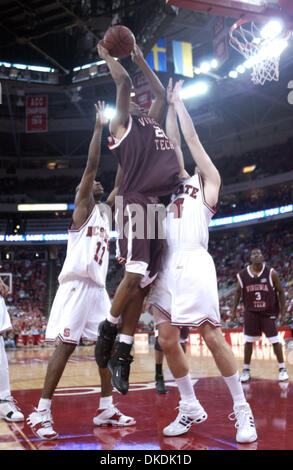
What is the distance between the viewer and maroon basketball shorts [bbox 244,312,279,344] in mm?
7285

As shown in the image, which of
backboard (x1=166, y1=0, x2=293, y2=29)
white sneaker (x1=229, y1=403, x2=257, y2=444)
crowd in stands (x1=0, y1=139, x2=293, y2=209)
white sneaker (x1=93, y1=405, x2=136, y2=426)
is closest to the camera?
white sneaker (x1=229, y1=403, x2=257, y2=444)

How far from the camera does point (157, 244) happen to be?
3518 millimetres

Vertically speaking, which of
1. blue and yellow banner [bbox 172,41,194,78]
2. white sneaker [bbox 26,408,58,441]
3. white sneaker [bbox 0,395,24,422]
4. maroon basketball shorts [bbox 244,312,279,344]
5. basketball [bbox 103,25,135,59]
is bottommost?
white sneaker [bbox 0,395,24,422]

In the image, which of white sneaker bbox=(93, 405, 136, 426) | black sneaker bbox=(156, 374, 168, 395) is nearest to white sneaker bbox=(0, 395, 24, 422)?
white sneaker bbox=(93, 405, 136, 426)

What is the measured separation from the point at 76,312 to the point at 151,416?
1.19 m

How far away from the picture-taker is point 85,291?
409 cm

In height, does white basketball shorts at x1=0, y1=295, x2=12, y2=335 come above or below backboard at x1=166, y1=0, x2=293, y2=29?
below

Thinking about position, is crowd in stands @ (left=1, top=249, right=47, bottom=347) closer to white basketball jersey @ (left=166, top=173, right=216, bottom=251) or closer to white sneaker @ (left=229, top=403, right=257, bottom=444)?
white basketball jersey @ (left=166, top=173, right=216, bottom=251)

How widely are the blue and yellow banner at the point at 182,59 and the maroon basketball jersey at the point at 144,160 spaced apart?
14.1 m

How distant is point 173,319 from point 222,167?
2669cm

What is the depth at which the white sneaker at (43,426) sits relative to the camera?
336 centimetres

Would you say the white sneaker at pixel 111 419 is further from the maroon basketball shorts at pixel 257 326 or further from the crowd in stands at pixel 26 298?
the crowd in stands at pixel 26 298

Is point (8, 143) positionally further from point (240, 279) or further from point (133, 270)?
point (133, 270)

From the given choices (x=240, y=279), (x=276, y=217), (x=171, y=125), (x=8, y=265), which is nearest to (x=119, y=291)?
(x=171, y=125)
